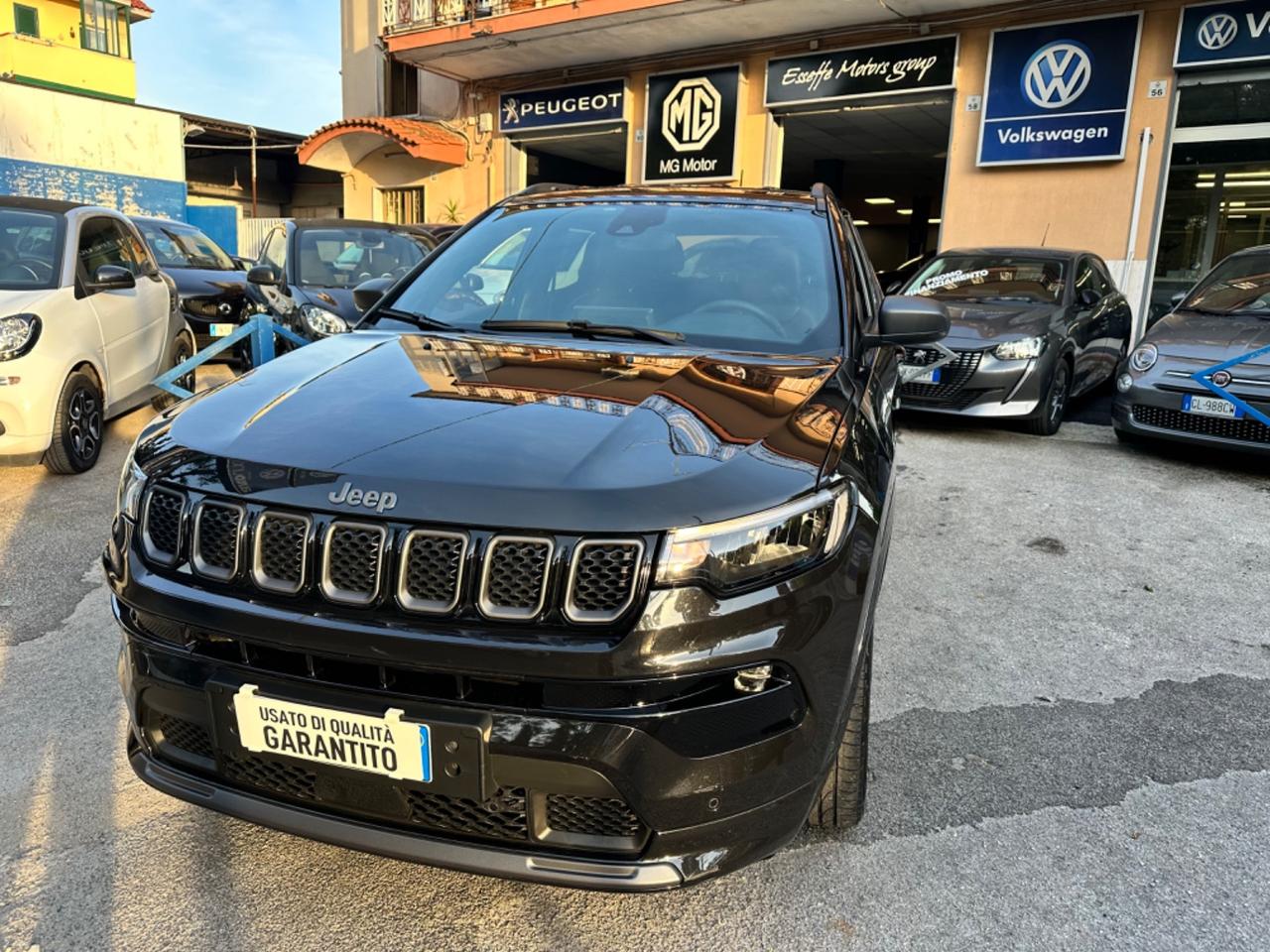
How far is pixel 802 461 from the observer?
73.6 inches

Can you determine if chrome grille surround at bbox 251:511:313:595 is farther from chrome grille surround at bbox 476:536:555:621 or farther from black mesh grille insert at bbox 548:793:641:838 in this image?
black mesh grille insert at bbox 548:793:641:838

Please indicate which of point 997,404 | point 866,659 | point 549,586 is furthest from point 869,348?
point 997,404

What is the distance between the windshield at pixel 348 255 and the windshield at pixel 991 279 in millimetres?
4718

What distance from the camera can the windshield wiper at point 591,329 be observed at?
274 cm

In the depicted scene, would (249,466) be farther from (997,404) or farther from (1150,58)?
(1150,58)

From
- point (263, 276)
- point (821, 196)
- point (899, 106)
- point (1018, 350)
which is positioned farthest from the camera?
point (899, 106)

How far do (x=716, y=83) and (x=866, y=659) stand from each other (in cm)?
1344

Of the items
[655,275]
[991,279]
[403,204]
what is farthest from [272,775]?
[403,204]

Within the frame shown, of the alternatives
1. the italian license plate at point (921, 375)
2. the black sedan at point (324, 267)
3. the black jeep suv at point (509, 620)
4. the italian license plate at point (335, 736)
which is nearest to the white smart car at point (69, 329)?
the black sedan at point (324, 267)

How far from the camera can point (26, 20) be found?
1241 inches

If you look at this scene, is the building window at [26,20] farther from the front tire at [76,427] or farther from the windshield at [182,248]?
the front tire at [76,427]

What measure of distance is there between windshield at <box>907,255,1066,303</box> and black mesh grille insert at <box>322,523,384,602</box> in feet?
23.7

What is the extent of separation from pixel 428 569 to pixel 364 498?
0.19 m

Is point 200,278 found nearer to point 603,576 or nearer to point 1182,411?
point 1182,411
